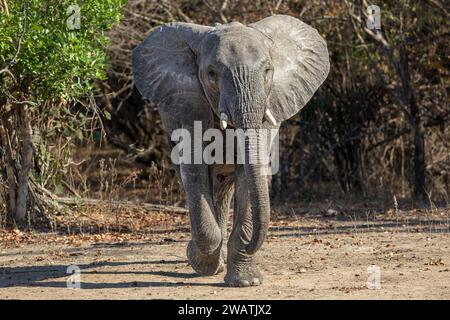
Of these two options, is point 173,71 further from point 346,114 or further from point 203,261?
point 346,114

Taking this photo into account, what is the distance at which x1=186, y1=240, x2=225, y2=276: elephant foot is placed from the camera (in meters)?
8.74

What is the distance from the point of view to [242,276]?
8.36m

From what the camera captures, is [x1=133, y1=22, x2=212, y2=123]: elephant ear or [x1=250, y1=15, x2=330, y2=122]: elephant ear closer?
[x1=133, y1=22, x2=212, y2=123]: elephant ear

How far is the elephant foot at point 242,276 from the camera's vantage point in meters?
8.35

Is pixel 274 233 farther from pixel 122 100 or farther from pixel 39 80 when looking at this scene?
pixel 122 100

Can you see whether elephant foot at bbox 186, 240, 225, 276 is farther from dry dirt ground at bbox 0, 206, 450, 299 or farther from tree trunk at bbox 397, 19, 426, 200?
tree trunk at bbox 397, 19, 426, 200

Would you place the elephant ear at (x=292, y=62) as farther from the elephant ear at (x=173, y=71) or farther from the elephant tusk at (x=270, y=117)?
the elephant ear at (x=173, y=71)

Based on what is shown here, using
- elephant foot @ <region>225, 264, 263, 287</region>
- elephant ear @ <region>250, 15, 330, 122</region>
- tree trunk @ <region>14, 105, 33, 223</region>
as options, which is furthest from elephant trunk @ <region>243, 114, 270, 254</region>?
tree trunk @ <region>14, 105, 33, 223</region>

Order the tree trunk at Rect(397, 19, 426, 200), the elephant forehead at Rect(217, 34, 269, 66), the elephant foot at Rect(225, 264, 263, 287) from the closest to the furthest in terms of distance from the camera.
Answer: the elephant forehead at Rect(217, 34, 269, 66), the elephant foot at Rect(225, 264, 263, 287), the tree trunk at Rect(397, 19, 426, 200)

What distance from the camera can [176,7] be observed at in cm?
1528

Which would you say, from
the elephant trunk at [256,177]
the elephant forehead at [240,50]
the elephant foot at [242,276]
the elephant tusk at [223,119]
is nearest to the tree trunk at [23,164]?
the elephant foot at [242,276]

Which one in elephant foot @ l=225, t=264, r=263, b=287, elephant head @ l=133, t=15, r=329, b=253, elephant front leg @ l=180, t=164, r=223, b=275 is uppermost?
elephant head @ l=133, t=15, r=329, b=253

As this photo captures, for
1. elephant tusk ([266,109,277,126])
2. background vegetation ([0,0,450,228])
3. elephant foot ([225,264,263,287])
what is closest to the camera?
elephant tusk ([266,109,277,126])

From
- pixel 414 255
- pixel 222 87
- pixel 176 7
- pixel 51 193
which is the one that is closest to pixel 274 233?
pixel 414 255
